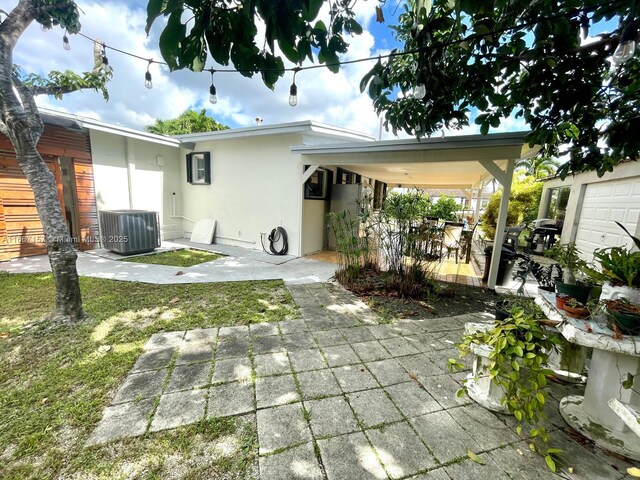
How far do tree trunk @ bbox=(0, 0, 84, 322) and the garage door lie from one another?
25.4ft

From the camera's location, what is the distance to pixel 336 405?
189 cm

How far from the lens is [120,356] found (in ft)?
7.82

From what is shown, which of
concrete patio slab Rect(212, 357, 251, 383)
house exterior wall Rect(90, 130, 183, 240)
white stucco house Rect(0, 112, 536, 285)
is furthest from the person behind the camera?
house exterior wall Rect(90, 130, 183, 240)

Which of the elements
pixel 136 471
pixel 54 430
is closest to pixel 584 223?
pixel 136 471

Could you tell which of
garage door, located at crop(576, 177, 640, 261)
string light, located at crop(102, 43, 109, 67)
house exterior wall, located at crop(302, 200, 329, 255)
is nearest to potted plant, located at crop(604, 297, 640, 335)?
garage door, located at crop(576, 177, 640, 261)

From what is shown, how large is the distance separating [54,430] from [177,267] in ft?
13.0

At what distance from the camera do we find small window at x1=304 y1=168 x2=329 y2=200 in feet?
21.7

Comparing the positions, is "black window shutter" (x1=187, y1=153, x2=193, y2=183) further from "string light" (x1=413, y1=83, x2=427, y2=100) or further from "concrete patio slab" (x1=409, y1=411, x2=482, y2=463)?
"concrete patio slab" (x1=409, y1=411, x2=482, y2=463)

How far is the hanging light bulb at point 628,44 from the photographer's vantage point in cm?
164

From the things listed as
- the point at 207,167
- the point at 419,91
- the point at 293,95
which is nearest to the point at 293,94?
the point at 293,95

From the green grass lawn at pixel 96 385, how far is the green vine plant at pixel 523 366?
157 centimetres

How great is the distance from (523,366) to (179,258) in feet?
20.8

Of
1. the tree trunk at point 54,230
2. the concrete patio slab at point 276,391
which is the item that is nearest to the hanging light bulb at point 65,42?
the tree trunk at point 54,230

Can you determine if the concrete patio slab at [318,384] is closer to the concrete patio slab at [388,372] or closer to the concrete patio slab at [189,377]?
the concrete patio slab at [388,372]
